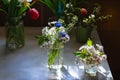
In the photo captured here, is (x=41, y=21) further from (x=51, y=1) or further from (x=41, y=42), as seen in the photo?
(x=41, y=42)

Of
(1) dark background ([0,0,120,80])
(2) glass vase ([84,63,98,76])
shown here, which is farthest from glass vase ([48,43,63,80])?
(1) dark background ([0,0,120,80])

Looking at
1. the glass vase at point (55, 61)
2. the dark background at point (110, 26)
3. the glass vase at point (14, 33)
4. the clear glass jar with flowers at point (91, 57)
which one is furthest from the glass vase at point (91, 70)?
the dark background at point (110, 26)

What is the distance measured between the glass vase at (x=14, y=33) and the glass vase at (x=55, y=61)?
0.33m

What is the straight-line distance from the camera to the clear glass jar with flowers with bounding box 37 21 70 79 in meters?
1.33

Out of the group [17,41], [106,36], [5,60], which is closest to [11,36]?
[17,41]

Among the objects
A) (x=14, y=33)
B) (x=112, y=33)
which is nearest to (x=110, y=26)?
(x=112, y=33)

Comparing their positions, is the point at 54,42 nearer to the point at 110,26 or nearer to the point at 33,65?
the point at 33,65

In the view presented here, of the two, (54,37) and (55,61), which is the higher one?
(54,37)

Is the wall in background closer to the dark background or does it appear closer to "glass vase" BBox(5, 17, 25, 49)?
the dark background

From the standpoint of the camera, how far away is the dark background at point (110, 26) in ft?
6.67

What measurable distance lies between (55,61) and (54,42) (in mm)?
107

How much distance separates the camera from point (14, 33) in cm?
163

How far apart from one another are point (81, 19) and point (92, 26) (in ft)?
0.51

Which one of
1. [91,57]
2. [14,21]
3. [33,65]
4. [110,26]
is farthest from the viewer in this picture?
[110,26]
